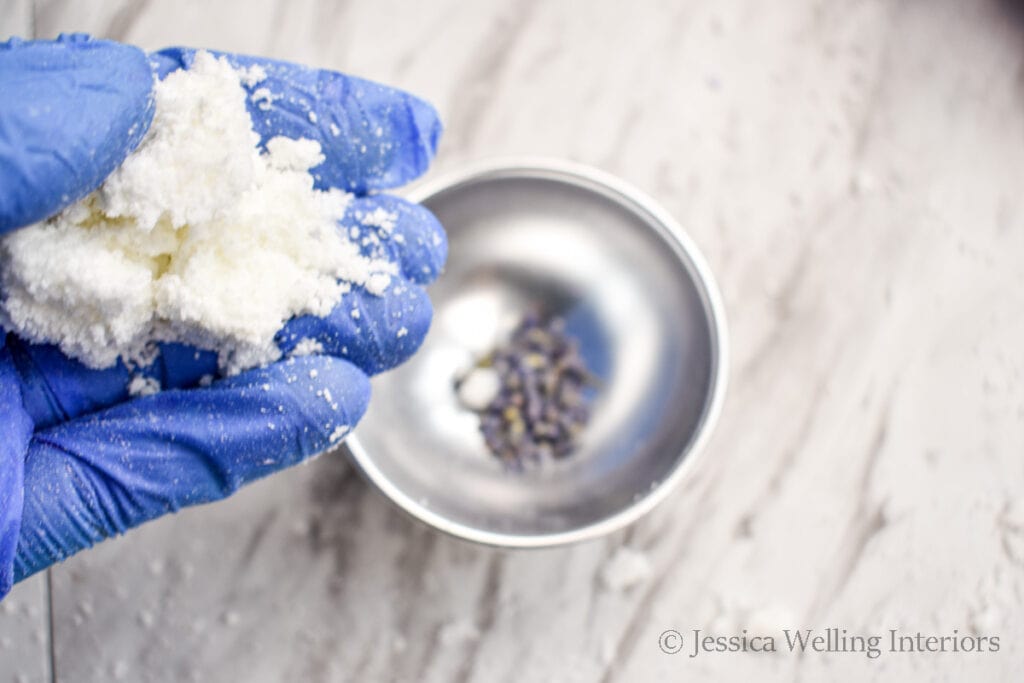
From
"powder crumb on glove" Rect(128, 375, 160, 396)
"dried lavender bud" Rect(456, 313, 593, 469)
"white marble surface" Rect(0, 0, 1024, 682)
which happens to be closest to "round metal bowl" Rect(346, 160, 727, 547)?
"dried lavender bud" Rect(456, 313, 593, 469)

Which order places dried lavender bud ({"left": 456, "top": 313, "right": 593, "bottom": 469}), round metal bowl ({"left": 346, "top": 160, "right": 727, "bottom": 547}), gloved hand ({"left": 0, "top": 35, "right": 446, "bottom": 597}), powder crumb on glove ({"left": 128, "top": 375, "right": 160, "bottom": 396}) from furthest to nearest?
dried lavender bud ({"left": 456, "top": 313, "right": 593, "bottom": 469})
round metal bowl ({"left": 346, "top": 160, "right": 727, "bottom": 547})
powder crumb on glove ({"left": 128, "top": 375, "right": 160, "bottom": 396})
gloved hand ({"left": 0, "top": 35, "right": 446, "bottom": 597})

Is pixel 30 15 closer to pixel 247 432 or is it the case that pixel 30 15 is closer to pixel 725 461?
pixel 247 432

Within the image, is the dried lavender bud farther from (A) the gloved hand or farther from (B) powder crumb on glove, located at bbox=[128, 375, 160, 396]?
(B) powder crumb on glove, located at bbox=[128, 375, 160, 396]

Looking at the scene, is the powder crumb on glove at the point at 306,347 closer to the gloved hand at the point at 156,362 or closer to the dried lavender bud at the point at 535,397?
the gloved hand at the point at 156,362

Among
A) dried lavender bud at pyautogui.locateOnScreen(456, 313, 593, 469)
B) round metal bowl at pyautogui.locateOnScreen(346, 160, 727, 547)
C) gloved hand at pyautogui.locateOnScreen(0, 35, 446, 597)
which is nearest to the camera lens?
gloved hand at pyautogui.locateOnScreen(0, 35, 446, 597)

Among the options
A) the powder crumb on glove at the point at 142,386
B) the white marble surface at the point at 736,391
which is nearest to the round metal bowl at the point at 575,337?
the white marble surface at the point at 736,391

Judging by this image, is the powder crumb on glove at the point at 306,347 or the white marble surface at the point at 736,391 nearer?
the powder crumb on glove at the point at 306,347

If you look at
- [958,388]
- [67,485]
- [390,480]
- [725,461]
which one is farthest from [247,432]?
[958,388]
